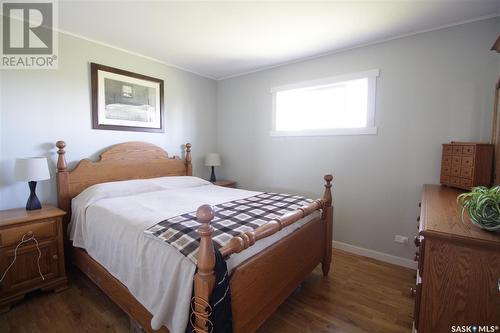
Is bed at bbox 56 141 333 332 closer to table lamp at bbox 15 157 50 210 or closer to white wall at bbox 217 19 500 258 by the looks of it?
table lamp at bbox 15 157 50 210

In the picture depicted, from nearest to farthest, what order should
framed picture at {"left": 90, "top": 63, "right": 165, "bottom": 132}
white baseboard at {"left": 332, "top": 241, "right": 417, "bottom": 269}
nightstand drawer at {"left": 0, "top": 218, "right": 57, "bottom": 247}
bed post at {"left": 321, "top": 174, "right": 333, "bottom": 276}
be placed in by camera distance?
nightstand drawer at {"left": 0, "top": 218, "right": 57, "bottom": 247} < bed post at {"left": 321, "top": 174, "right": 333, "bottom": 276} < white baseboard at {"left": 332, "top": 241, "right": 417, "bottom": 269} < framed picture at {"left": 90, "top": 63, "right": 165, "bottom": 132}

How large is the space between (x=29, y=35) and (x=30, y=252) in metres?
2.01

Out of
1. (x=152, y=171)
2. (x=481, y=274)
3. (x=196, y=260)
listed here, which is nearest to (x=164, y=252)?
(x=196, y=260)

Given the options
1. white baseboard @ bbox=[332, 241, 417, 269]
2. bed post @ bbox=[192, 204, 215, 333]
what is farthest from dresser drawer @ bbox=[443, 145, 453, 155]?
bed post @ bbox=[192, 204, 215, 333]

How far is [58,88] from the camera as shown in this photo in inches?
95.5

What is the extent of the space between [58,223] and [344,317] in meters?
2.54

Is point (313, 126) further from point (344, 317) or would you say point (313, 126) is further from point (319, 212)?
point (344, 317)

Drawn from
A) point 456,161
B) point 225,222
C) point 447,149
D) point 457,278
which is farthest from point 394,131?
point 225,222

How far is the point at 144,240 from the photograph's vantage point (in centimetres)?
146

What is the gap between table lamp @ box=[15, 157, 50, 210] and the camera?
1994 mm

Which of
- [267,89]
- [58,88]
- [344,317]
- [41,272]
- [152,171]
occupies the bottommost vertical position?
[344,317]

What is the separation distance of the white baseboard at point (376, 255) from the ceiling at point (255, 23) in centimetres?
239

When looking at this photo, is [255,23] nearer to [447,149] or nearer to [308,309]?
[447,149]

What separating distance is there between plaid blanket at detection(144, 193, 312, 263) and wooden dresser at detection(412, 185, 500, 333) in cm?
93
